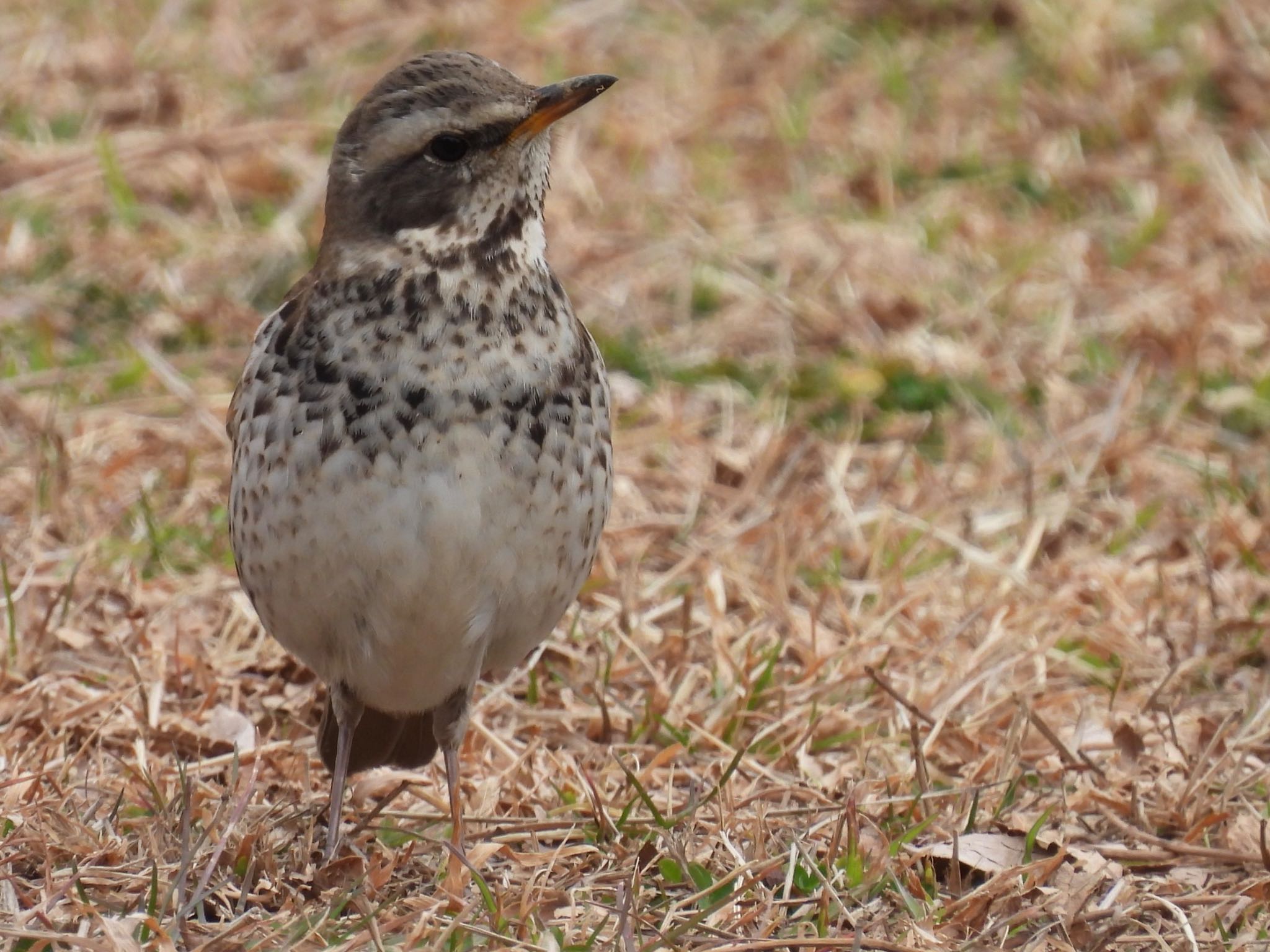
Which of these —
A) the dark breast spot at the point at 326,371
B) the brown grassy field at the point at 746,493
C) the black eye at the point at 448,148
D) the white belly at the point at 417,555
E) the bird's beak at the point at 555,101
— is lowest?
the brown grassy field at the point at 746,493

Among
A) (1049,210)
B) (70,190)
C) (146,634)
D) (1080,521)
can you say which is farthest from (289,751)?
(1049,210)

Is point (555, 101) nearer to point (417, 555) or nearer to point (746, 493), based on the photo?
point (417, 555)

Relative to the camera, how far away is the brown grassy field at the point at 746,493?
4281mm

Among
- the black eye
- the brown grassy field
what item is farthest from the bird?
the brown grassy field

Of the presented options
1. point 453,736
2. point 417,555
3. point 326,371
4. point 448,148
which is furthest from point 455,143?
point 453,736

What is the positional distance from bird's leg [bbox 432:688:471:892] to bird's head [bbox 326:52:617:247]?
109cm

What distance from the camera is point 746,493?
6.43 m

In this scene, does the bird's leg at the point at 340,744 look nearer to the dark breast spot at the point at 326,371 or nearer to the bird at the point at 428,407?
the bird at the point at 428,407

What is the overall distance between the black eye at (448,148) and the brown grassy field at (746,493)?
1411 millimetres

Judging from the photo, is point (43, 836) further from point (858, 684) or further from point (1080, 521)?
point (1080, 521)

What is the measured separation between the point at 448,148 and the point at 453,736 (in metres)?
1.36

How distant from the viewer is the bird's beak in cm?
413

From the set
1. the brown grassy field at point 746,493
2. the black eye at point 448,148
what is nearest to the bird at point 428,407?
the black eye at point 448,148

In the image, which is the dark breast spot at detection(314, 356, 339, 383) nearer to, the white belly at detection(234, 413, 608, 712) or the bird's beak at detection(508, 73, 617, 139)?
the white belly at detection(234, 413, 608, 712)
